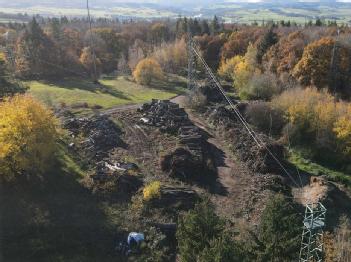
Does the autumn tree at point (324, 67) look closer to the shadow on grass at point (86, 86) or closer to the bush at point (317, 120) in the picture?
the bush at point (317, 120)

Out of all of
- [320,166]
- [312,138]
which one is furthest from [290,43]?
[320,166]

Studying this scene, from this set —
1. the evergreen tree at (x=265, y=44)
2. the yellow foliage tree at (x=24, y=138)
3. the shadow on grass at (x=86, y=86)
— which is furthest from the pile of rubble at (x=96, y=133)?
the evergreen tree at (x=265, y=44)

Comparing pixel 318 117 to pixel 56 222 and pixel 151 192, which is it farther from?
pixel 56 222

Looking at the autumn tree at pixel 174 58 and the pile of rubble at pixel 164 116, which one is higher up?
the autumn tree at pixel 174 58

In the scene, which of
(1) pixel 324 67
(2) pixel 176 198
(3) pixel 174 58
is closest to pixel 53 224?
(2) pixel 176 198

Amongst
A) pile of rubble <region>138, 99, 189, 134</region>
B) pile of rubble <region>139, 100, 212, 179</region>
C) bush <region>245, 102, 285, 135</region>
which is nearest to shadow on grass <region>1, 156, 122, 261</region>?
pile of rubble <region>139, 100, 212, 179</region>

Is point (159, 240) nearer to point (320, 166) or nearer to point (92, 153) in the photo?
point (92, 153)

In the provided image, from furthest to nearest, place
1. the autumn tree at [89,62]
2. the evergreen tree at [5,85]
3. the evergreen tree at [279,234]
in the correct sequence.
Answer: the autumn tree at [89,62] → the evergreen tree at [5,85] → the evergreen tree at [279,234]

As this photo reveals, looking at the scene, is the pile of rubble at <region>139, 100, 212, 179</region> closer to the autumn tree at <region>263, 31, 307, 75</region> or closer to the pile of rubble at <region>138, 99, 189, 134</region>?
the pile of rubble at <region>138, 99, 189, 134</region>
